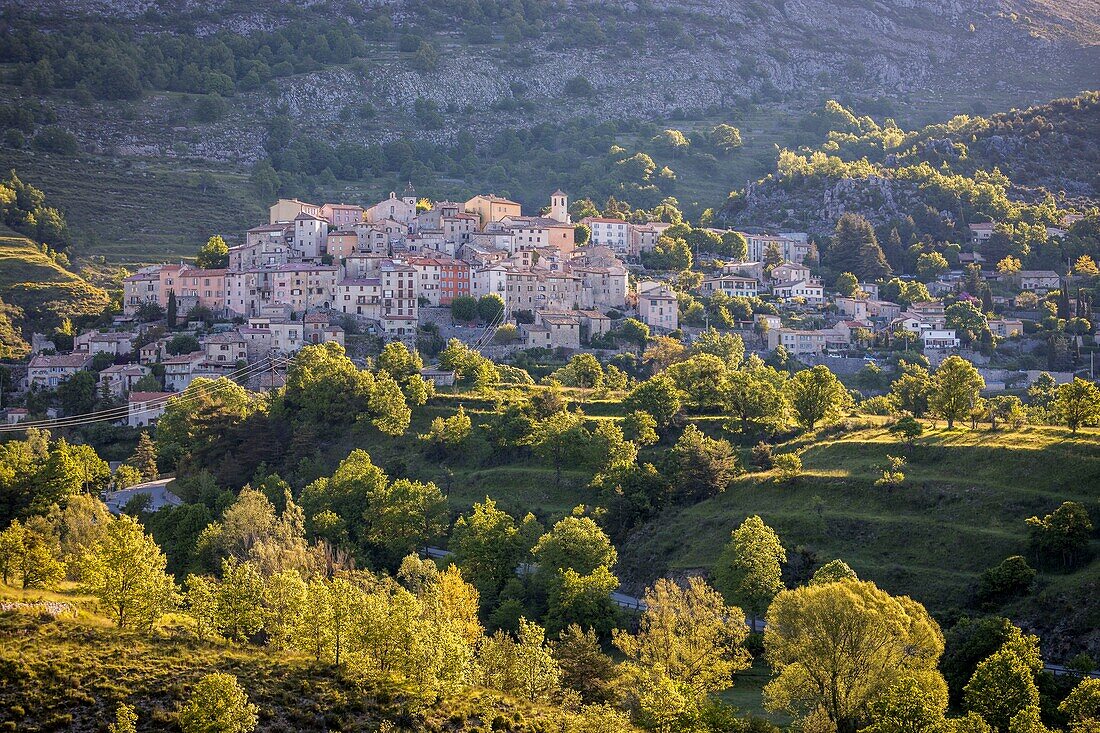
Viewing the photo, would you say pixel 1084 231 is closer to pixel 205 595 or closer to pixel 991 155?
pixel 991 155

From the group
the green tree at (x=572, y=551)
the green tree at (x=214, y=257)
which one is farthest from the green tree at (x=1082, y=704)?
the green tree at (x=214, y=257)

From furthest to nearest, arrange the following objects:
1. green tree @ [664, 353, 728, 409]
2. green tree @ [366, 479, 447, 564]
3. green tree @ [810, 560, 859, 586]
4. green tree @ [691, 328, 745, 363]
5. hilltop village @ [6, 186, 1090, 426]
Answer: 1. hilltop village @ [6, 186, 1090, 426]
2. green tree @ [691, 328, 745, 363]
3. green tree @ [664, 353, 728, 409]
4. green tree @ [366, 479, 447, 564]
5. green tree @ [810, 560, 859, 586]

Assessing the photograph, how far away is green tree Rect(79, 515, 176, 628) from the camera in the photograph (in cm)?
4850

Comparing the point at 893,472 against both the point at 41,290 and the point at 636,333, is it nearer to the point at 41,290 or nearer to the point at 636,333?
the point at 636,333

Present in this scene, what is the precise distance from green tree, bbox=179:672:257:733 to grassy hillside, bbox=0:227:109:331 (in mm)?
68362

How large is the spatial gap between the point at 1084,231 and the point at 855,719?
3853 inches

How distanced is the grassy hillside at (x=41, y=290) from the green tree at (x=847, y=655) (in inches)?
2910

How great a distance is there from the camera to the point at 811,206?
14088cm

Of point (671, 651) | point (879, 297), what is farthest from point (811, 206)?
point (671, 651)

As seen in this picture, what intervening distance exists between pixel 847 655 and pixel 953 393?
90.6 feet

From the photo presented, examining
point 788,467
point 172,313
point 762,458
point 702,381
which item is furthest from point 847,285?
point 172,313

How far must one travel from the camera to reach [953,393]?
69375 mm

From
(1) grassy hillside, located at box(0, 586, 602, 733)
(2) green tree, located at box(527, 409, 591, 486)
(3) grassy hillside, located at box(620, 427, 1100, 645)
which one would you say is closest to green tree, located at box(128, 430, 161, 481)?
(2) green tree, located at box(527, 409, 591, 486)

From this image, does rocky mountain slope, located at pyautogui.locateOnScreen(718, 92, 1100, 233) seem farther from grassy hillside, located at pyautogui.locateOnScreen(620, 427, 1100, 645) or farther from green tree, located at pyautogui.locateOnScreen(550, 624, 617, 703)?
green tree, located at pyautogui.locateOnScreen(550, 624, 617, 703)
